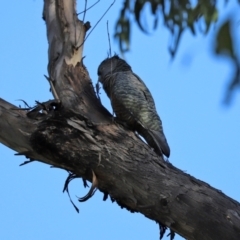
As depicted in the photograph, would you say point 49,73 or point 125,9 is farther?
point 49,73

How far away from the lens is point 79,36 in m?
5.21

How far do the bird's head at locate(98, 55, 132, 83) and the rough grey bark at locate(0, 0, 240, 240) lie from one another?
681 mm

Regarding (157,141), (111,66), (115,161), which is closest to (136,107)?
(157,141)

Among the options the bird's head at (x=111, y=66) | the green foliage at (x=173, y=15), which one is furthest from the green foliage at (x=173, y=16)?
the bird's head at (x=111, y=66)

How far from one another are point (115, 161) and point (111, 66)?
57.1 inches

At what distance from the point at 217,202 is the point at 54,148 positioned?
0.99 meters

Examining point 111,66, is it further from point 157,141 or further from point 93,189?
point 93,189

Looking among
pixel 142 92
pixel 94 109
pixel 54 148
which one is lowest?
pixel 54 148

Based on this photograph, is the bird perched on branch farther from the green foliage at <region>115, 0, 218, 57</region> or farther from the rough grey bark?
the green foliage at <region>115, 0, 218, 57</region>

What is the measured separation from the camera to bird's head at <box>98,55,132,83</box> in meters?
5.59

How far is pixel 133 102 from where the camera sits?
514 cm

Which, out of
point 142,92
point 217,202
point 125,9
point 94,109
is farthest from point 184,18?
point 142,92

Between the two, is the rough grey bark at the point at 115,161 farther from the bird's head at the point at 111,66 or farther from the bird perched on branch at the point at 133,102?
the bird's head at the point at 111,66

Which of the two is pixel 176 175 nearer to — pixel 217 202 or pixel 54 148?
pixel 217 202
